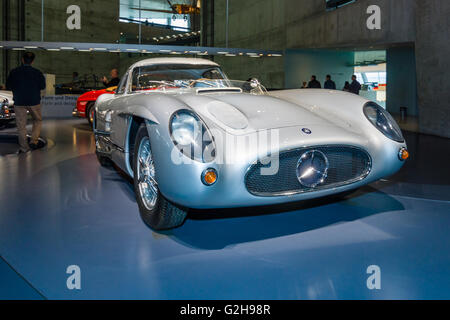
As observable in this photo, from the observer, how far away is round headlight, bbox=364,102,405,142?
9.79 feet

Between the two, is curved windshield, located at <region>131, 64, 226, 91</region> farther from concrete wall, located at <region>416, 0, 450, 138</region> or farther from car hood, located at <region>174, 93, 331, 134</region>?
concrete wall, located at <region>416, 0, 450, 138</region>

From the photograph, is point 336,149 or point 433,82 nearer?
point 336,149

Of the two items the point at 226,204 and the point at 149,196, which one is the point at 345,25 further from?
the point at 226,204

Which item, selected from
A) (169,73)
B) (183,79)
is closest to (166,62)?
(169,73)

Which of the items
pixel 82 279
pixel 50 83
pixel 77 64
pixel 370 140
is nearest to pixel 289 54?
pixel 50 83

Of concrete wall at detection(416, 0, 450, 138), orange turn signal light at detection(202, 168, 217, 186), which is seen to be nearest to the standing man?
orange turn signal light at detection(202, 168, 217, 186)

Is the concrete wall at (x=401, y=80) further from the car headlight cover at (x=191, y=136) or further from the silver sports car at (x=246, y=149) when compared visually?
the car headlight cover at (x=191, y=136)

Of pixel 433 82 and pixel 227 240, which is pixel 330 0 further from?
pixel 227 240

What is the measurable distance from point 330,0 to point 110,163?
1200 cm

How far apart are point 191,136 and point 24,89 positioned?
4641 mm

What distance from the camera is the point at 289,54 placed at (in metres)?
17.5

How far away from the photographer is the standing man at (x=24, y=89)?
6.16 meters

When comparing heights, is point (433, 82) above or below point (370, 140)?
above
